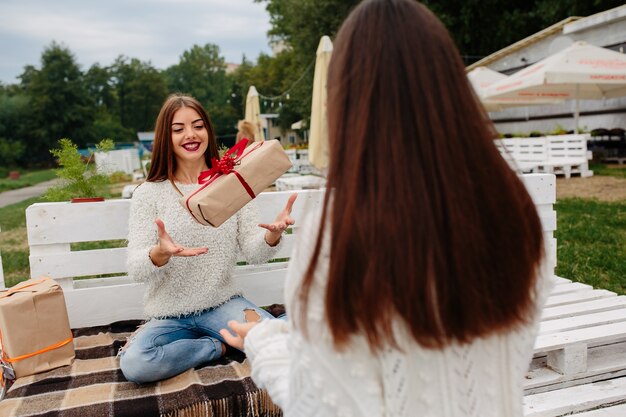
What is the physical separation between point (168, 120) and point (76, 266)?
99 centimetres

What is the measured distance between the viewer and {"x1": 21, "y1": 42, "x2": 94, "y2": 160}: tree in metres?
42.2

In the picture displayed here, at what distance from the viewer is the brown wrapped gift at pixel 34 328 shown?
2.37 m

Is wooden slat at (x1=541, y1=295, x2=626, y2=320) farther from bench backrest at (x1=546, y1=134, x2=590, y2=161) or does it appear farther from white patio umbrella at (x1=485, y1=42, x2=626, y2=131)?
bench backrest at (x1=546, y1=134, x2=590, y2=161)

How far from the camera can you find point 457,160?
1014mm

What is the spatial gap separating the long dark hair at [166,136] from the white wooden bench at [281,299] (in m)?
0.31

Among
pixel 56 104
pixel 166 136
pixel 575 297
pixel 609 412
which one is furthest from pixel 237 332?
pixel 56 104

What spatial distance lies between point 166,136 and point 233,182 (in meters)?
0.65

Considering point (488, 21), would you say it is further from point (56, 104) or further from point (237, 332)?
point (56, 104)

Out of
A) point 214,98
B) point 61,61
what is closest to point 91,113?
point 61,61

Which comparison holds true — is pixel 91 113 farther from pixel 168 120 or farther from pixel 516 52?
pixel 168 120

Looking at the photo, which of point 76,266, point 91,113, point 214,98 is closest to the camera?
point 76,266

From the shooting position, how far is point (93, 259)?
297cm

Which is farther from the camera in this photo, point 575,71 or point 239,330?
point 575,71

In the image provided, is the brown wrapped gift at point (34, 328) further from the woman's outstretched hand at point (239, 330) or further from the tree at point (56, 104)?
the tree at point (56, 104)
